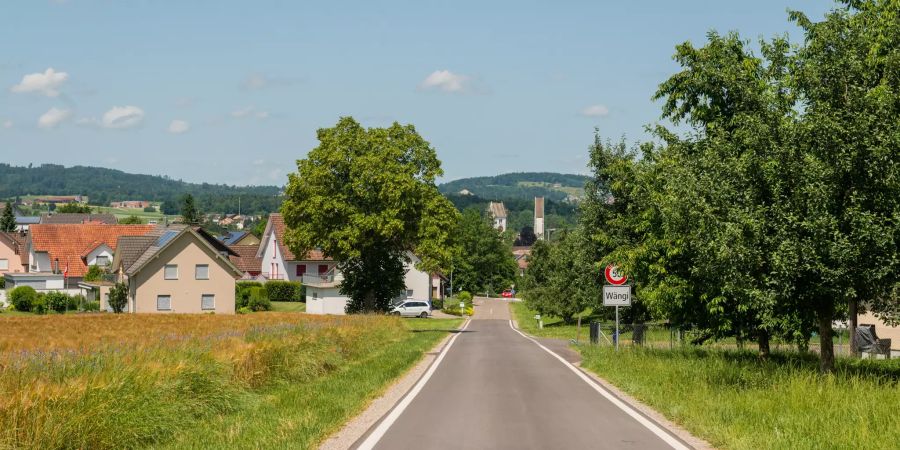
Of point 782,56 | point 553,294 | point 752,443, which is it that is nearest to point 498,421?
point 752,443

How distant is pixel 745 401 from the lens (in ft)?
44.7

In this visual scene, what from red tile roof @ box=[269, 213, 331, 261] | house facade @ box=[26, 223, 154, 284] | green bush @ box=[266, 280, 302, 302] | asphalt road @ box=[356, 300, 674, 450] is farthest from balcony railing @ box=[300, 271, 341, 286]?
asphalt road @ box=[356, 300, 674, 450]

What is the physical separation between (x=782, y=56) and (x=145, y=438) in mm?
13945

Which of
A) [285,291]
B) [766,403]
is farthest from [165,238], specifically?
[766,403]

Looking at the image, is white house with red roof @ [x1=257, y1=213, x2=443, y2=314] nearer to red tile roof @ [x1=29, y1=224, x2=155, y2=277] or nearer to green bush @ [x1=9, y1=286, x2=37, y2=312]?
red tile roof @ [x1=29, y1=224, x2=155, y2=277]

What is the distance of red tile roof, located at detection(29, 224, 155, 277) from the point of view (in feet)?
317

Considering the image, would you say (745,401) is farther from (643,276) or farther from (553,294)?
(553,294)

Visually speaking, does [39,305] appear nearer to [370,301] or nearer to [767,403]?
[370,301]

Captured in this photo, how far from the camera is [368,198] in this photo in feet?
164

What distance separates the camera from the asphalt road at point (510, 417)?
10.9 metres

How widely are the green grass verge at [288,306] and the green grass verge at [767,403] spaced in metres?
60.3

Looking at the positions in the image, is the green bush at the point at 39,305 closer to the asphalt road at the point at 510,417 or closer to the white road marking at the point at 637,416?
the asphalt road at the point at 510,417

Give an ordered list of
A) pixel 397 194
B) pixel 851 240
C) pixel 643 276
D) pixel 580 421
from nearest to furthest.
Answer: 1. pixel 580 421
2. pixel 851 240
3. pixel 643 276
4. pixel 397 194

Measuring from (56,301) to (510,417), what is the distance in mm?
62374
